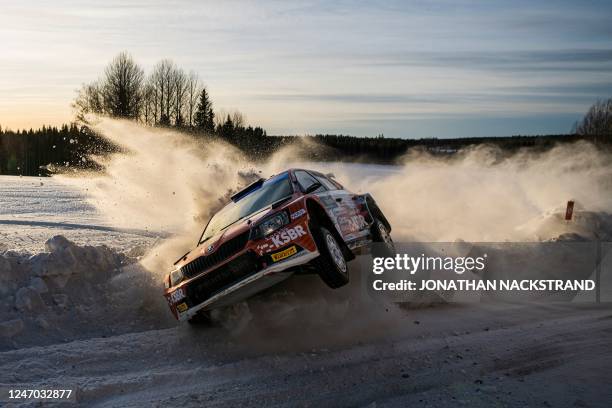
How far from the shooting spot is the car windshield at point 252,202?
285 inches

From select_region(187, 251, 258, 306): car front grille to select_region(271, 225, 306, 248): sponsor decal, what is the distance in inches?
11.3

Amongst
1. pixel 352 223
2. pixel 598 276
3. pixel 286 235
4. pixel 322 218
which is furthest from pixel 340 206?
pixel 598 276

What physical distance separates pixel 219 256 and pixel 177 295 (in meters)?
0.83

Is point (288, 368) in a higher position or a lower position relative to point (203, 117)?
lower

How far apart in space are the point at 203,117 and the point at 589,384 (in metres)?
53.5

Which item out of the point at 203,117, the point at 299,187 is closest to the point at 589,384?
the point at 299,187

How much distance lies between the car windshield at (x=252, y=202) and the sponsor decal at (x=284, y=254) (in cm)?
117

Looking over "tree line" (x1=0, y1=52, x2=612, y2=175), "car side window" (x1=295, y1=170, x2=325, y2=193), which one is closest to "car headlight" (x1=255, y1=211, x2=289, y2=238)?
"car side window" (x1=295, y1=170, x2=325, y2=193)

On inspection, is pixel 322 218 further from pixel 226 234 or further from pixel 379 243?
pixel 379 243

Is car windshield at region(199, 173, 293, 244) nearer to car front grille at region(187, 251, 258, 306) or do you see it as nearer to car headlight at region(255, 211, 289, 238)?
car headlight at region(255, 211, 289, 238)

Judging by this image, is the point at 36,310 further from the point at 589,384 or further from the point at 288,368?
the point at 589,384

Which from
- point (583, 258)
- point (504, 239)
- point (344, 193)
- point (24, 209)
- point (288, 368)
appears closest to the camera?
point (288, 368)

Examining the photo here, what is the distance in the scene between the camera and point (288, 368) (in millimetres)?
5848

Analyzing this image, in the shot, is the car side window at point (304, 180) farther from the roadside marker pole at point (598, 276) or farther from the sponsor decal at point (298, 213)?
the roadside marker pole at point (598, 276)
